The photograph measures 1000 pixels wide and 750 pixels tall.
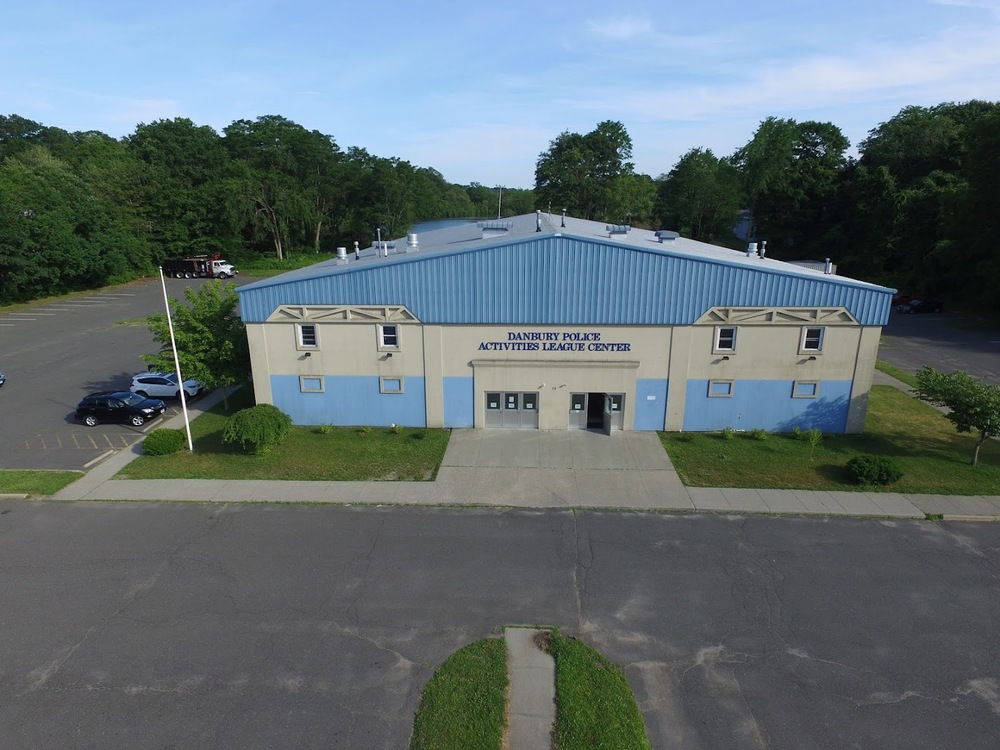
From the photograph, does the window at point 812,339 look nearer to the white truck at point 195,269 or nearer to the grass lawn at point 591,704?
the grass lawn at point 591,704

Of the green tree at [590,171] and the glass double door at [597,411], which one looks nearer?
the glass double door at [597,411]

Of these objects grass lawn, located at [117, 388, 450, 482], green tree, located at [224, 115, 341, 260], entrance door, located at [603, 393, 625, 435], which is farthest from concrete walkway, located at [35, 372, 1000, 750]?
green tree, located at [224, 115, 341, 260]

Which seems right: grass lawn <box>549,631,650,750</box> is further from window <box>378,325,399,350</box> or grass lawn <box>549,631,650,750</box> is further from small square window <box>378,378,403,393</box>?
window <box>378,325,399,350</box>

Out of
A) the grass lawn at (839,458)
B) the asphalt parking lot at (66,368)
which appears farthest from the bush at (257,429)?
the grass lawn at (839,458)

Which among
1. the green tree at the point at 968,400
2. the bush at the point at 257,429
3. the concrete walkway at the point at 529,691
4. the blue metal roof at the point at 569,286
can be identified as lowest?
the concrete walkway at the point at 529,691

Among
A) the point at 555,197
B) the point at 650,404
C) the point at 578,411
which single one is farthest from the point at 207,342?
the point at 555,197

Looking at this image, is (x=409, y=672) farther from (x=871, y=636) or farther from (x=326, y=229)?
(x=326, y=229)

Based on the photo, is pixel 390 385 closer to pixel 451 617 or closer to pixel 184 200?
pixel 451 617

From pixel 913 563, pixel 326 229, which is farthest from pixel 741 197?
pixel 913 563
